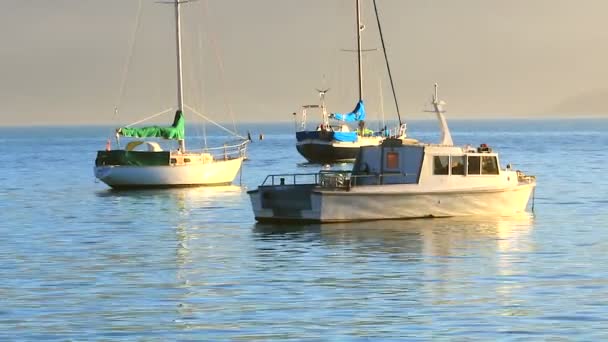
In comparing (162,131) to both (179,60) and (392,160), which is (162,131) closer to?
(179,60)

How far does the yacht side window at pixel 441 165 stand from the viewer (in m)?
47.1

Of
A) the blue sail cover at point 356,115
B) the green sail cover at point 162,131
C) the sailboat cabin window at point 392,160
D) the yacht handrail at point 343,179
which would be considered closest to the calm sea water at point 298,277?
the yacht handrail at point 343,179

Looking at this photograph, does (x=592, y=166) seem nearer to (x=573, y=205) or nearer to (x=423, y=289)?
(x=573, y=205)

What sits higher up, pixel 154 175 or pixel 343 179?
pixel 343 179

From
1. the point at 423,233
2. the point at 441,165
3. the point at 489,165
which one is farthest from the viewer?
the point at 489,165

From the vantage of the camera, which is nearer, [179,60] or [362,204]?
[362,204]

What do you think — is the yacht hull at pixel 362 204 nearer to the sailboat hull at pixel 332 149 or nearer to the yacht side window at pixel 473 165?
the yacht side window at pixel 473 165

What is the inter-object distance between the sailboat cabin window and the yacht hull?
4.45ft

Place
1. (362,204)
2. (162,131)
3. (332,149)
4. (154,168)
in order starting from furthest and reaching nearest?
1. (332,149)
2. (162,131)
3. (154,168)
4. (362,204)

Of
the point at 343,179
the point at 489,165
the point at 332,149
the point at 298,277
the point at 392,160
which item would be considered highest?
the point at 392,160

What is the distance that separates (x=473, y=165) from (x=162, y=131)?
105 ft

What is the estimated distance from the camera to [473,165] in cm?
4812

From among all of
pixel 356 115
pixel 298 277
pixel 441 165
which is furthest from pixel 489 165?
pixel 356 115

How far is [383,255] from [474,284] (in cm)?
655
